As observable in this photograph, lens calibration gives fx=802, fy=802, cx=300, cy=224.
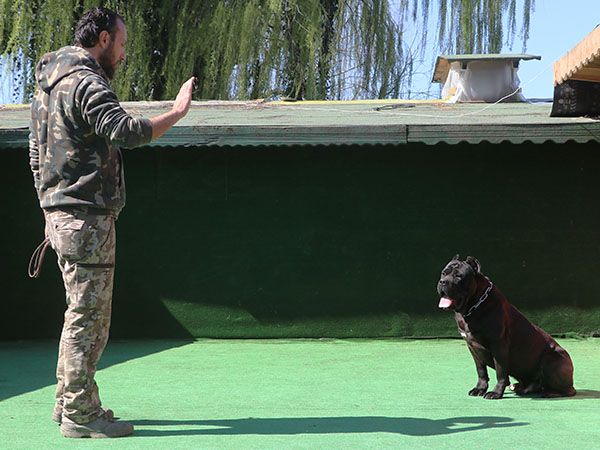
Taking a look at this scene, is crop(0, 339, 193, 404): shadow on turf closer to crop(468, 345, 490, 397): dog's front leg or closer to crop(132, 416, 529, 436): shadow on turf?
crop(132, 416, 529, 436): shadow on turf

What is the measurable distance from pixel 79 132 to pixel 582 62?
373 centimetres

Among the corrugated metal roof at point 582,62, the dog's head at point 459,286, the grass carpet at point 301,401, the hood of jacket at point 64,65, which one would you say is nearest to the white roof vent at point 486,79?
the corrugated metal roof at point 582,62

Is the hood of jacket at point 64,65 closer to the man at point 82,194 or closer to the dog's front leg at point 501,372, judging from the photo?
the man at point 82,194

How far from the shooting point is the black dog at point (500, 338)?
16.3ft

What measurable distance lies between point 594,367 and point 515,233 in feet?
6.71

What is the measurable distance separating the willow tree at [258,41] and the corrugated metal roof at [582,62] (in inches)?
310

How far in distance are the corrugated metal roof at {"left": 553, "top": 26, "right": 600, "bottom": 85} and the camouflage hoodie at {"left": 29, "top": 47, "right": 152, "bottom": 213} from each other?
3325 millimetres

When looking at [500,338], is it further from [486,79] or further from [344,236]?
[486,79]

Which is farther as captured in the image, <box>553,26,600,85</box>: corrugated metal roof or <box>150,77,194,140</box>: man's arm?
<box>553,26,600,85</box>: corrugated metal roof

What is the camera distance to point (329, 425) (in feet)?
13.9

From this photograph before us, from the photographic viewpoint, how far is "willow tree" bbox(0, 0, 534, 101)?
13336 millimetres

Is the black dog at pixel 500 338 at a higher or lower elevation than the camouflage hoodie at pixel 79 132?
lower

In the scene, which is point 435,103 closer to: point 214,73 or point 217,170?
point 217,170

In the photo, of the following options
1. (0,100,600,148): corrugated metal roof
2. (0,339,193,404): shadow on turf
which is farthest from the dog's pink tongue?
(0,100,600,148): corrugated metal roof
